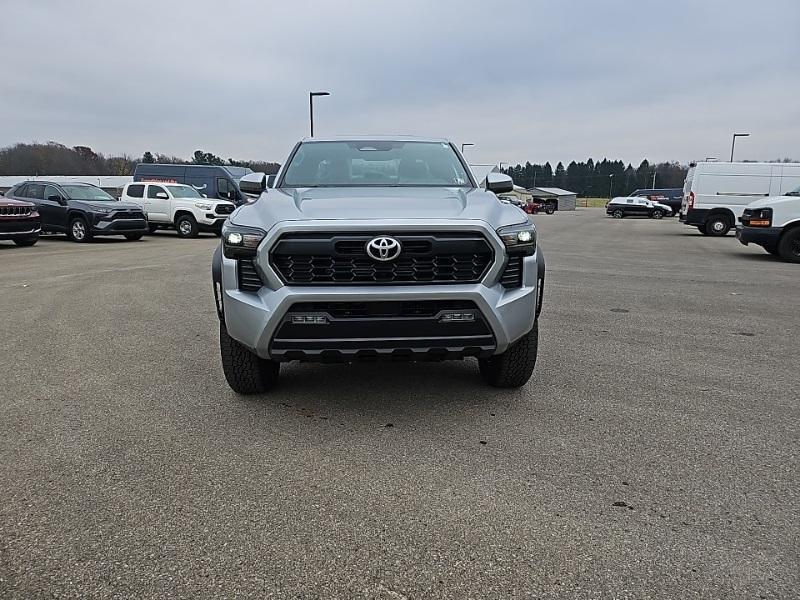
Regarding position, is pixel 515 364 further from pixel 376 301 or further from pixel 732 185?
pixel 732 185

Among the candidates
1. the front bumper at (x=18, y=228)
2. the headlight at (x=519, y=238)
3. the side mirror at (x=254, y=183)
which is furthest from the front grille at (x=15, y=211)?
the headlight at (x=519, y=238)

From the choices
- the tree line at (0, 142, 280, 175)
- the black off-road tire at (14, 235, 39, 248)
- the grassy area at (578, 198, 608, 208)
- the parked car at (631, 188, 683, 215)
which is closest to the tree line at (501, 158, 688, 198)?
the grassy area at (578, 198, 608, 208)

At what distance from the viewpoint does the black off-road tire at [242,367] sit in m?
3.94

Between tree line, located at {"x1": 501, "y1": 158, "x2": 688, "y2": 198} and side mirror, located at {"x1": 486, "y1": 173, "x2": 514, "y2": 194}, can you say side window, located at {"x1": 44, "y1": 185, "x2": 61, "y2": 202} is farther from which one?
tree line, located at {"x1": 501, "y1": 158, "x2": 688, "y2": 198}

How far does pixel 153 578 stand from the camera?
7.36 feet

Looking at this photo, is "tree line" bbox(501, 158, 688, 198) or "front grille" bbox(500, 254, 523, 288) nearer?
"front grille" bbox(500, 254, 523, 288)

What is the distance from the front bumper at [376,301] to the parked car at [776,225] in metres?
11.1

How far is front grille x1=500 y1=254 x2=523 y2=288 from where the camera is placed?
3.62 metres

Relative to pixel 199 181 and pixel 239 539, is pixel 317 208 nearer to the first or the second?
pixel 239 539

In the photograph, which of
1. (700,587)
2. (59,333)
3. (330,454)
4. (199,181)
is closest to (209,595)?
(330,454)

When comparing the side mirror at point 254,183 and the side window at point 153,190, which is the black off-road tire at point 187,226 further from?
the side mirror at point 254,183

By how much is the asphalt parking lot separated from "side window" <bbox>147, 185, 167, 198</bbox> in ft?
53.5

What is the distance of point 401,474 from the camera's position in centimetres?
307

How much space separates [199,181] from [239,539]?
25.7 metres
